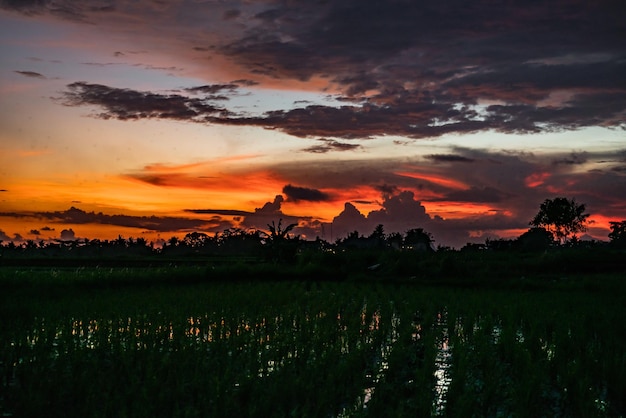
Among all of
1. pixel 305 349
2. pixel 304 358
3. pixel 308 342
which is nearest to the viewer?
pixel 304 358

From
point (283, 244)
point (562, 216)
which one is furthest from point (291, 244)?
point (562, 216)

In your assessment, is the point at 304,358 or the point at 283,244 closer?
the point at 304,358

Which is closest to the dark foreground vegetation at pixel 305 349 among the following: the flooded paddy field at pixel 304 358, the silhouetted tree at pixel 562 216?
the flooded paddy field at pixel 304 358

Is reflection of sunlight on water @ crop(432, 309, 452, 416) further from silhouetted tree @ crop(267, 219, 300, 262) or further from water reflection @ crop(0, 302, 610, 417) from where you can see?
silhouetted tree @ crop(267, 219, 300, 262)

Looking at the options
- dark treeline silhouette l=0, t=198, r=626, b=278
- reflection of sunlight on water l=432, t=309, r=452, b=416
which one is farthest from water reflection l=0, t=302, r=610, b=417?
dark treeline silhouette l=0, t=198, r=626, b=278

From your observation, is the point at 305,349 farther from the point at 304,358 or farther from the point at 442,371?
the point at 442,371

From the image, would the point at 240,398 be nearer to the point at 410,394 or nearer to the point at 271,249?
the point at 410,394

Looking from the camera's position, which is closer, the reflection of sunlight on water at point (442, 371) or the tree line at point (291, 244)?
the reflection of sunlight on water at point (442, 371)

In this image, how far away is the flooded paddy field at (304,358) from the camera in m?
5.75

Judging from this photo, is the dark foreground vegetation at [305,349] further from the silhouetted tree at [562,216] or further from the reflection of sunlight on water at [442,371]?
the silhouetted tree at [562,216]

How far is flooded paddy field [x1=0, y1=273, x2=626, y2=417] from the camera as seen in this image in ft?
18.9

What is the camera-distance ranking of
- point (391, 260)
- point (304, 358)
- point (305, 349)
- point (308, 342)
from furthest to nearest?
point (391, 260)
point (308, 342)
point (305, 349)
point (304, 358)

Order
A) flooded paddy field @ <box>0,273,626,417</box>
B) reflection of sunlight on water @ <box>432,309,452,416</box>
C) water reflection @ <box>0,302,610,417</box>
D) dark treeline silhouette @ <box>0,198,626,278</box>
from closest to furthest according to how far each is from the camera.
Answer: flooded paddy field @ <box>0,273,626,417</box>
reflection of sunlight on water @ <box>432,309,452,416</box>
water reflection @ <box>0,302,610,417</box>
dark treeline silhouette @ <box>0,198,626,278</box>

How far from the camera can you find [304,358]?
759cm
